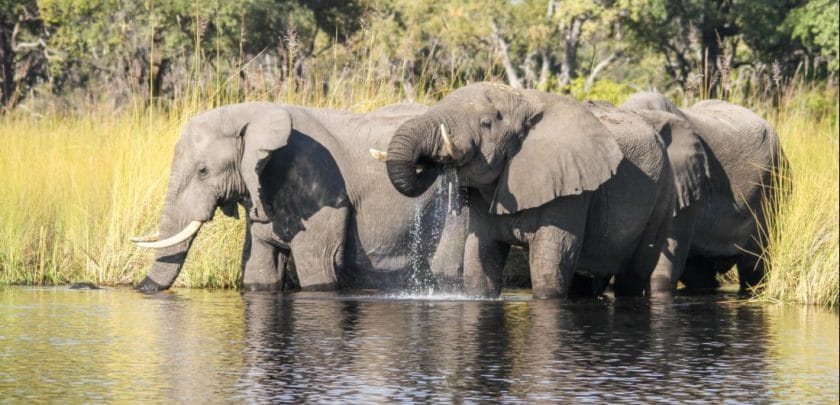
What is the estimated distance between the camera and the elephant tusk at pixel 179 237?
12352 millimetres

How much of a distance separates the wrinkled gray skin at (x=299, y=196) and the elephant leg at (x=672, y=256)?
5.10ft

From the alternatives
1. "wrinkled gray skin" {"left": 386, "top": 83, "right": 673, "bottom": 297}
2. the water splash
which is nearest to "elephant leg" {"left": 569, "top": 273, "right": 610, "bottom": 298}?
"wrinkled gray skin" {"left": 386, "top": 83, "right": 673, "bottom": 297}

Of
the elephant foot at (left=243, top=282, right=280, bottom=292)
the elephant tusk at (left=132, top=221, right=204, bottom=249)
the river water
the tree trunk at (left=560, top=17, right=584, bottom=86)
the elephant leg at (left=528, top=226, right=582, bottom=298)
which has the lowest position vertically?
the river water

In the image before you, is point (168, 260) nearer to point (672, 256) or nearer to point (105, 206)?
point (105, 206)

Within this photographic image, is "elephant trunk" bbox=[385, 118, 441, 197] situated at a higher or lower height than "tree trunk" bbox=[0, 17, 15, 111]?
lower

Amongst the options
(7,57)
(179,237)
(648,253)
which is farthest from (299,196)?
(7,57)

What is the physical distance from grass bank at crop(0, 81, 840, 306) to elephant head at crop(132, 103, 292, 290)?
0.88 m

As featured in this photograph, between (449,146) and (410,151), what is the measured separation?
26cm

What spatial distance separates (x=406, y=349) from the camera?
9078 mm

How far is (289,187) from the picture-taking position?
41.3 feet

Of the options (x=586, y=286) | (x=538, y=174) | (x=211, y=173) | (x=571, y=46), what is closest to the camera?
(x=538, y=174)

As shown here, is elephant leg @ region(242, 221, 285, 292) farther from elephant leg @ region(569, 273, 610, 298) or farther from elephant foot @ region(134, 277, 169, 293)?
elephant leg @ region(569, 273, 610, 298)

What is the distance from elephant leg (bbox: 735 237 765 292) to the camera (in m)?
13.8

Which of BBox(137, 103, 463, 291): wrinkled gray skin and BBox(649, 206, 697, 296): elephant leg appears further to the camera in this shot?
BBox(649, 206, 697, 296): elephant leg
